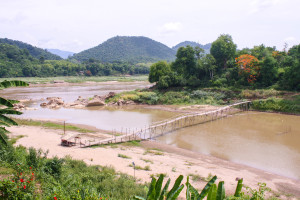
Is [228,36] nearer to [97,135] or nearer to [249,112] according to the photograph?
[249,112]

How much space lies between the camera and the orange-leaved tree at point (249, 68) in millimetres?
37469

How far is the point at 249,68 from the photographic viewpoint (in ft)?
124

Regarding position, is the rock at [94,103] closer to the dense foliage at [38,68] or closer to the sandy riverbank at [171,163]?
the sandy riverbank at [171,163]

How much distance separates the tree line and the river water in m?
9.54

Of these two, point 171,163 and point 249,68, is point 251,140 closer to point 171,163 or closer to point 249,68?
point 171,163

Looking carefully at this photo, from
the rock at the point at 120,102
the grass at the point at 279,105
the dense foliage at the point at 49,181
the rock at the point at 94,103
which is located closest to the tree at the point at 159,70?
the rock at the point at 120,102

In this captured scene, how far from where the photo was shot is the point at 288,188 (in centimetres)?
1145

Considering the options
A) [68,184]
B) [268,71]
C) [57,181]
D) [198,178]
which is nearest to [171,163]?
[198,178]

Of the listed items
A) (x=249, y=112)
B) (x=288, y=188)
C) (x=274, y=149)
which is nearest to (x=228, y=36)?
(x=249, y=112)

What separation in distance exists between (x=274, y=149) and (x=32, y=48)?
173673mm

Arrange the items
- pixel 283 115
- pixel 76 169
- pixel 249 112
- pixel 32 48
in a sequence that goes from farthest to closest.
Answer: pixel 32 48
pixel 249 112
pixel 283 115
pixel 76 169

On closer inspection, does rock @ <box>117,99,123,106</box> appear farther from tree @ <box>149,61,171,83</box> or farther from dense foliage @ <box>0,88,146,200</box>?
dense foliage @ <box>0,88,146,200</box>

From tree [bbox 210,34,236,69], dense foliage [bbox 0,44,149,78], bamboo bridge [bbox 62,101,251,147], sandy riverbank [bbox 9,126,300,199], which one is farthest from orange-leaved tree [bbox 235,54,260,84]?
dense foliage [bbox 0,44,149,78]

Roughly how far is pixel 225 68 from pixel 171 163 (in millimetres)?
34257
